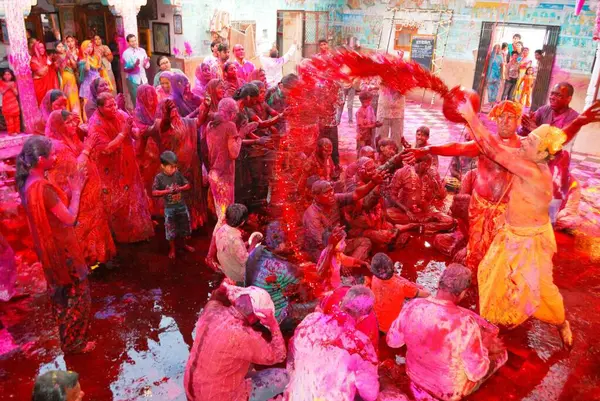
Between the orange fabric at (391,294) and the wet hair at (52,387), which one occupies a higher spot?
the wet hair at (52,387)

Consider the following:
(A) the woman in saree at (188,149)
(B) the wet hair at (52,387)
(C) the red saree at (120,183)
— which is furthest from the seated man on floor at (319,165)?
(B) the wet hair at (52,387)

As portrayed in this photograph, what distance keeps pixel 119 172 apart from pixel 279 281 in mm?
2965

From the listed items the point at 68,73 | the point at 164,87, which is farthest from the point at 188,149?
the point at 68,73

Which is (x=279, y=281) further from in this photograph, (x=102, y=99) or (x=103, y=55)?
(x=103, y=55)

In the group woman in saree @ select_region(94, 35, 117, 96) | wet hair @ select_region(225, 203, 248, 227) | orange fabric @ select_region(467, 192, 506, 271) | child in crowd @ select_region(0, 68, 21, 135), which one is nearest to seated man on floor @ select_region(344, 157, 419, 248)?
orange fabric @ select_region(467, 192, 506, 271)

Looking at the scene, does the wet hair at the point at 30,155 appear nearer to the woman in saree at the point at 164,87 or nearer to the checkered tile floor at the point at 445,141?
the woman in saree at the point at 164,87

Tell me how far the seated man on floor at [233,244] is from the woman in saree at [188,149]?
7.80 feet

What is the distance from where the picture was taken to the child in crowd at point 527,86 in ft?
45.9

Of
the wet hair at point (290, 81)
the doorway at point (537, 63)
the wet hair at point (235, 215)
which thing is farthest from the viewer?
the doorway at point (537, 63)

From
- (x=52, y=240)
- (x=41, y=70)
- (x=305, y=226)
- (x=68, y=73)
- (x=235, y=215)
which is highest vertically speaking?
(x=41, y=70)

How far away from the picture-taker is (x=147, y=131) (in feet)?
20.2

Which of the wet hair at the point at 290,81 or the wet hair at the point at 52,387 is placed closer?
the wet hair at the point at 52,387

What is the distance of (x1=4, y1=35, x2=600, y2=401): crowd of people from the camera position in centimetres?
307

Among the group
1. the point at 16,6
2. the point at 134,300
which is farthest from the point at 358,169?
the point at 16,6
